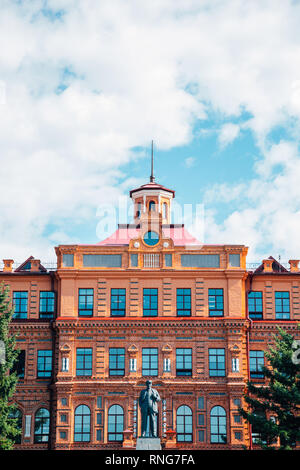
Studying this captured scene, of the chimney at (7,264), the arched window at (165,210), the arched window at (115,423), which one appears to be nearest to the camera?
the arched window at (115,423)

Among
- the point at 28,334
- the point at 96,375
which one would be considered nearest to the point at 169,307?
the point at 96,375

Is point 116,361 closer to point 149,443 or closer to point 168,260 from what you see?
point 168,260

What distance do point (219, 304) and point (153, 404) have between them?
31.7 ft

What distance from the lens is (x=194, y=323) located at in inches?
1839

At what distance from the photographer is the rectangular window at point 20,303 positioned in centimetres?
4856

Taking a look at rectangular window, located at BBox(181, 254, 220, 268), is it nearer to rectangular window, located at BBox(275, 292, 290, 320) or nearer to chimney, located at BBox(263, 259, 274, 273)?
chimney, located at BBox(263, 259, 274, 273)

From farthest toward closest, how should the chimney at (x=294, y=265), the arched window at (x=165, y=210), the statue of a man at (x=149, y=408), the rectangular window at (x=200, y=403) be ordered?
the arched window at (x=165, y=210) → the chimney at (x=294, y=265) → the rectangular window at (x=200, y=403) → the statue of a man at (x=149, y=408)

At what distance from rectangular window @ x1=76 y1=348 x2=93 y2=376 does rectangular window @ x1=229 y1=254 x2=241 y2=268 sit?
10.6 meters

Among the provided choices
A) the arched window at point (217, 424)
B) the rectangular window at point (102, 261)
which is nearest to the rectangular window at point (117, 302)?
the rectangular window at point (102, 261)

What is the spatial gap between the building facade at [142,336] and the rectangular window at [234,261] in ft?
0.22

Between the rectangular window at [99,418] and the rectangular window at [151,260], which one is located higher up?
the rectangular window at [151,260]

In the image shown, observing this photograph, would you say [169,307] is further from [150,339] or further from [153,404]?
[153,404]

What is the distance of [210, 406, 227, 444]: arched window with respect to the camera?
148 feet

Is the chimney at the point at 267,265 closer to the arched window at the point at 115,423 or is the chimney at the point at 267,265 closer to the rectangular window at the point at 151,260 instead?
the rectangular window at the point at 151,260
